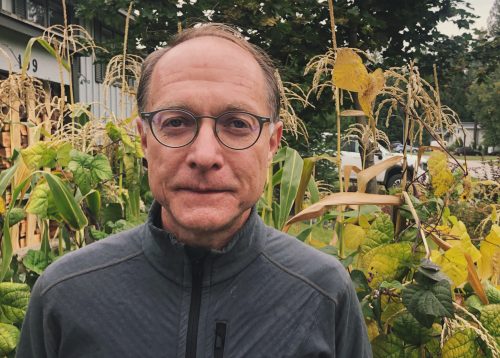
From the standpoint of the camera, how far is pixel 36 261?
2.09 meters

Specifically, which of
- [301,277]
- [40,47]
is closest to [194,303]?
[301,277]

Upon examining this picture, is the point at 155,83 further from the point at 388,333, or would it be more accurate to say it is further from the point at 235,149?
the point at 388,333

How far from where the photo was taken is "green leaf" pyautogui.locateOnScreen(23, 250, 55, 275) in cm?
205

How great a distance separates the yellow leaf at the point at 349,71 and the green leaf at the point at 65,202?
3.24 feet

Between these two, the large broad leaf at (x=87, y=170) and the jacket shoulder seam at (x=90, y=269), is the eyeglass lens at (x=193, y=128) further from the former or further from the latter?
the large broad leaf at (x=87, y=170)

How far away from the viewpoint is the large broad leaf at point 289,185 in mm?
2250

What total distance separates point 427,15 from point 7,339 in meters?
7.07

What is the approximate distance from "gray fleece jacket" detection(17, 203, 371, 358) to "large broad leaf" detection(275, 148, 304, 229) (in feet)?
3.36

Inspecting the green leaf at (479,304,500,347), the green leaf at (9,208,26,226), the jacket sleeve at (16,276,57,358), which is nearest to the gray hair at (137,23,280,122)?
the jacket sleeve at (16,276,57,358)

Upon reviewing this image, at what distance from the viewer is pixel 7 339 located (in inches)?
67.1

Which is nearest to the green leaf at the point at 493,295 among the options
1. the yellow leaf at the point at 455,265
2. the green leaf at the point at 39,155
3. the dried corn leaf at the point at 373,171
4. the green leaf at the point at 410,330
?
the yellow leaf at the point at 455,265

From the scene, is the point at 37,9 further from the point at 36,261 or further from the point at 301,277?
the point at 301,277

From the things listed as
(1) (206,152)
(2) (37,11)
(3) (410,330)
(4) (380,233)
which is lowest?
(3) (410,330)

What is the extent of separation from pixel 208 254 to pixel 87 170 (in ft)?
3.72
